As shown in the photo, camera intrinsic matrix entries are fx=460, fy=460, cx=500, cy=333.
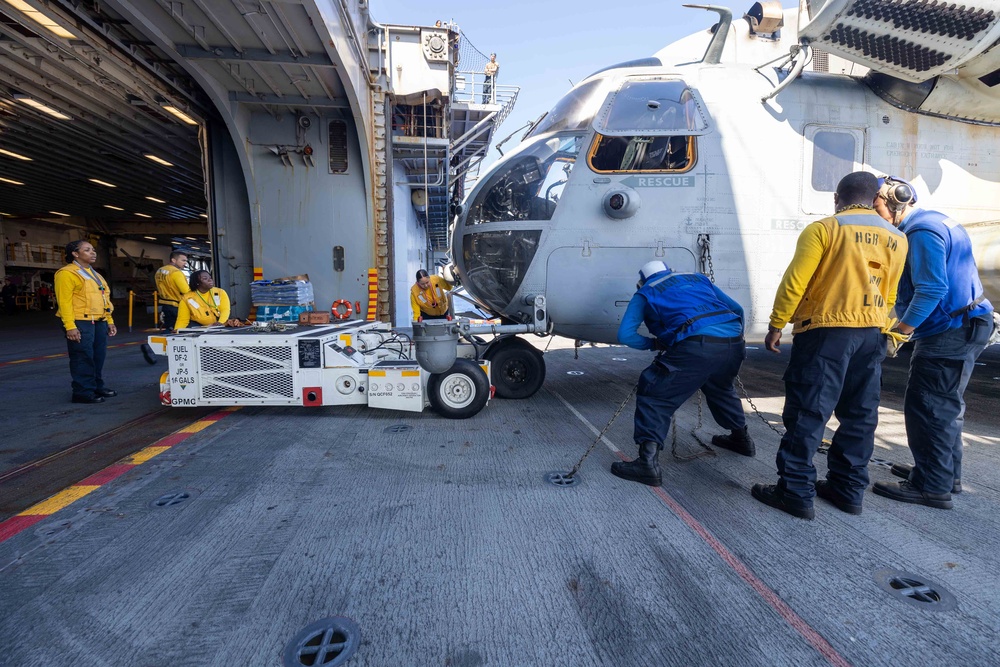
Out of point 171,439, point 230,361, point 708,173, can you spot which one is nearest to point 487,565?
point 171,439

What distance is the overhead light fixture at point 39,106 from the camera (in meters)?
8.88

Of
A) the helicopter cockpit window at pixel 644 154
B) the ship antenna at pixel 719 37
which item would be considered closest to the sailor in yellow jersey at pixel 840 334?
the helicopter cockpit window at pixel 644 154

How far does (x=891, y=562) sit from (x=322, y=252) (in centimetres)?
940

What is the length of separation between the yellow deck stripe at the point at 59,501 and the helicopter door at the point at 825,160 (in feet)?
21.2

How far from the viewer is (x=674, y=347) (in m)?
3.07

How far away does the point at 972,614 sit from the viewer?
1841mm

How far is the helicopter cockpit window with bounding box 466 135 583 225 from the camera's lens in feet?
15.4

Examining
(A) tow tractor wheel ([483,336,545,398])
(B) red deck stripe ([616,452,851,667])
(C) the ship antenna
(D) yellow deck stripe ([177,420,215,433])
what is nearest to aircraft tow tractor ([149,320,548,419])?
(D) yellow deck stripe ([177,420,215,433])

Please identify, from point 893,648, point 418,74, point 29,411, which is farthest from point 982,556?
point 418,74

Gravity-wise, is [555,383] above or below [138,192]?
below

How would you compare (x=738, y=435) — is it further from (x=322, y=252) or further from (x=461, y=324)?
(x=322, y=252)

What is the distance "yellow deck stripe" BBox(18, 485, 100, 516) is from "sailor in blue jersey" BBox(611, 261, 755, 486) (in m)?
3.45

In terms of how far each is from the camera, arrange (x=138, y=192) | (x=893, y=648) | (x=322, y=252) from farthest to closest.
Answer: (x=138, y=192) → (x=322, y=252) → (x=893, y=648)

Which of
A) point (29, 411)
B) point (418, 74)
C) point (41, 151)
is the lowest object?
point (29, 411)
